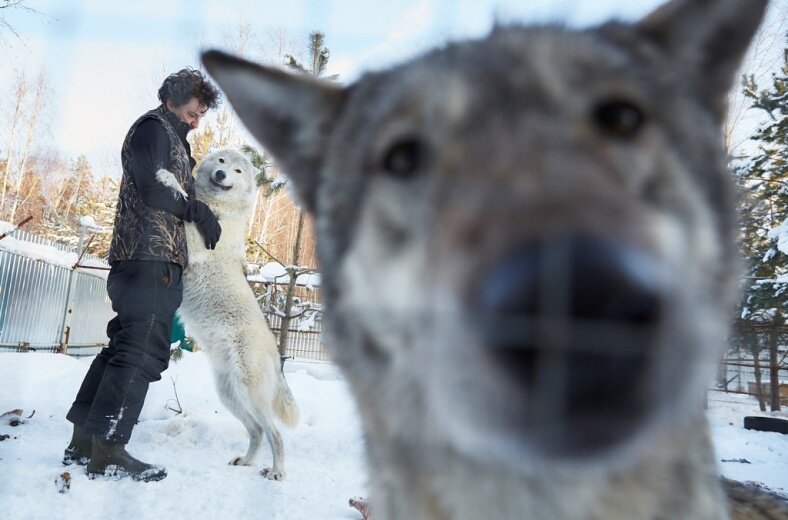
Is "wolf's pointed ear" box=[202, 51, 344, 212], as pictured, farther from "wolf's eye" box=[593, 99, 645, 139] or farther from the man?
the man

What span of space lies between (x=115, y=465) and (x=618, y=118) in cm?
273

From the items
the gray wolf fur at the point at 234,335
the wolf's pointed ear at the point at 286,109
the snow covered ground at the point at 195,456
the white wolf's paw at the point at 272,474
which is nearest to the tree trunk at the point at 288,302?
the gray wolf fur at the point at 234,335

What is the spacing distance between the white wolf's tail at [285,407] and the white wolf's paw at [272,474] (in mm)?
636

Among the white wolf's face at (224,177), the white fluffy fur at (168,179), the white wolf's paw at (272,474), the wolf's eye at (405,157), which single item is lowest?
the white wolf's paw at (272,474)

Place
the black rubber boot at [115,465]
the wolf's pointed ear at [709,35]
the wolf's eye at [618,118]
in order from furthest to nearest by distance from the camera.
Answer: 1. the black rubber boot at [115,465]
2. the wolf's pointed ear at [709,35]
3. the wolf's eye at [618,118]

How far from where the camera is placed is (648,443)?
596 millimetres

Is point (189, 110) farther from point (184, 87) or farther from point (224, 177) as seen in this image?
point (224, 177)

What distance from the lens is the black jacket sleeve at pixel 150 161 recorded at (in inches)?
109

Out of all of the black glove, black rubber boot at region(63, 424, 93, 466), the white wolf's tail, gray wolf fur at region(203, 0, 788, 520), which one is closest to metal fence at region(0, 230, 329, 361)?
the white wolf's tail

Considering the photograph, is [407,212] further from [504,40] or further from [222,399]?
[222,399]

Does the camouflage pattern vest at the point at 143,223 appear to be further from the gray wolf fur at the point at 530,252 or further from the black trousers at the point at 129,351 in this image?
the gray wolf fur at the point at 530,252

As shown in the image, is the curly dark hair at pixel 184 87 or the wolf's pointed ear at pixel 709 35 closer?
the wolf's pointed ear at pixel 709 35

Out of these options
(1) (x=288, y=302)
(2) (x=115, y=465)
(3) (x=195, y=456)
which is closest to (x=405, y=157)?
(2) (x=115, y=465)

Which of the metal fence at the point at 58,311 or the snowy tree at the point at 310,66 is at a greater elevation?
the snowy tree at the point at 310,66
